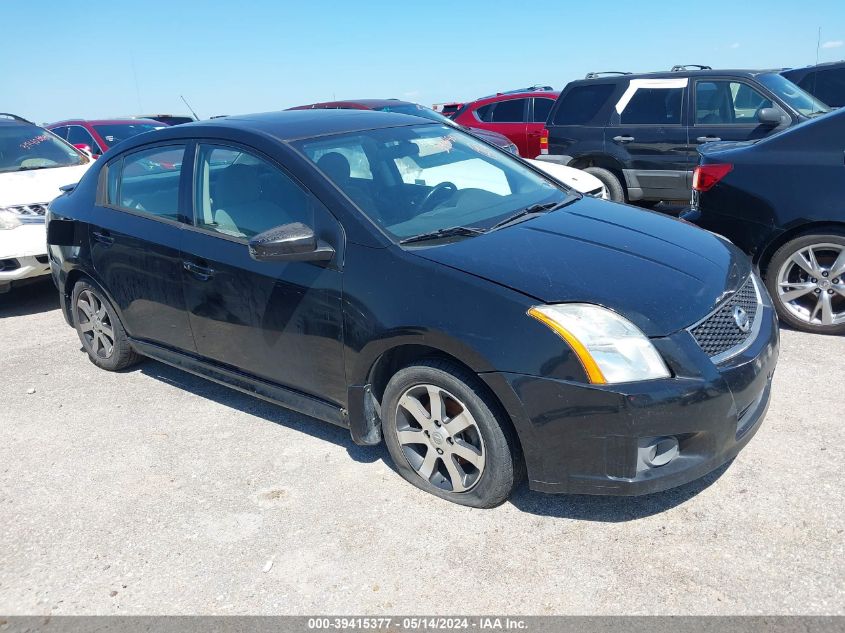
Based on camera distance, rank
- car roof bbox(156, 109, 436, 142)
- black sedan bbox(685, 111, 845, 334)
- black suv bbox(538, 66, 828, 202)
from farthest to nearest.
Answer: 1. black suv bbox(538, 66, 828, 202)
2. black sedan bbox(685, 111, 845, 334)
3. car roof bbox(156, 109, 436, 142)

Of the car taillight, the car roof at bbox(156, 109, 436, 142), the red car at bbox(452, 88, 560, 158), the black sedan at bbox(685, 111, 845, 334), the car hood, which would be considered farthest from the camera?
the red car at bbox(452, 88, 560, 158)

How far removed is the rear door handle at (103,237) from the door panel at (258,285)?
2.75ft

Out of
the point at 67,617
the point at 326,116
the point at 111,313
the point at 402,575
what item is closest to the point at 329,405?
the point at 402,575

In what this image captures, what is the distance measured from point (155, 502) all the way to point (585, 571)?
2.04m

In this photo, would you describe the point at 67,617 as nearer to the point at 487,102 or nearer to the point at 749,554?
the point at 749,554

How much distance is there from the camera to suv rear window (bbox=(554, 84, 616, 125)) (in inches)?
344

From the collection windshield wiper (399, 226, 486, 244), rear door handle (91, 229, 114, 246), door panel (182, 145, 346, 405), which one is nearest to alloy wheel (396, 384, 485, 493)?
door panel (182, 145, 346, 405)

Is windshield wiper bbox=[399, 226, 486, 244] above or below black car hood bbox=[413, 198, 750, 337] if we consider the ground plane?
above

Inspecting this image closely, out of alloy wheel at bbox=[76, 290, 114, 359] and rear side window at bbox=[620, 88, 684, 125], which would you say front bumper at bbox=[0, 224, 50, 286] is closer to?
alloy wheel at bbox=[76, 290, 114, 359]

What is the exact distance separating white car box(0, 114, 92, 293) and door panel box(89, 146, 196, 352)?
181cm

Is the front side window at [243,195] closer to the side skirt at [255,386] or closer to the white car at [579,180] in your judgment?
the side skirt at [255,386]

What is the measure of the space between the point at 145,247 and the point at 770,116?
19.6ft

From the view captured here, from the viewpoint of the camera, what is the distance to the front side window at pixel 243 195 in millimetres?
3561

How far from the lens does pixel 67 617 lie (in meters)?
2.78
